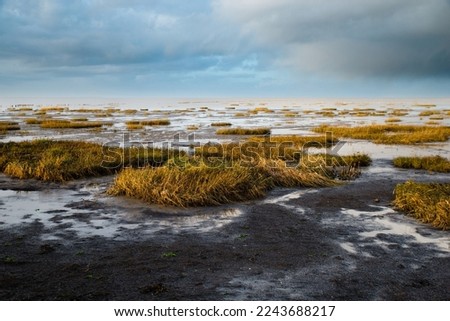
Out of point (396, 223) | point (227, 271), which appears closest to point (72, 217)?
point (227, 271)

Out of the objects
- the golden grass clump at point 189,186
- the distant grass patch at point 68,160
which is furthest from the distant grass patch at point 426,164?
the distant grass patch at point 68,160

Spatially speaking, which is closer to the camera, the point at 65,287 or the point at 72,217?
the point at 65,287

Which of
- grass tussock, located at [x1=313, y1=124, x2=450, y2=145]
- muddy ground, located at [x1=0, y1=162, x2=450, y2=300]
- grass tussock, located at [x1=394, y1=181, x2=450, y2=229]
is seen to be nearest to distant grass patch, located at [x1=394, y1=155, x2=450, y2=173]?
grass tussock, located at [x1=394, y1=181, x2=450, y2=229]

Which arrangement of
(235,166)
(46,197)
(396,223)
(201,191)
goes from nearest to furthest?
(396,223) < (201,191) < (46,197) < (235,166)

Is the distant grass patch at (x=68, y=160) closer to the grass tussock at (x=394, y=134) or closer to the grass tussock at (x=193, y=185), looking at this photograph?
the grass tussock at (x=193, y=185)

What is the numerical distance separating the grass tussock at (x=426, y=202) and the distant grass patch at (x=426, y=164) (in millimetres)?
7280

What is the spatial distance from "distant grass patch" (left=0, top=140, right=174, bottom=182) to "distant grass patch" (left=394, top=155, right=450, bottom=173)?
1280 cm

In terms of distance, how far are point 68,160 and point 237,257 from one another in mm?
13953

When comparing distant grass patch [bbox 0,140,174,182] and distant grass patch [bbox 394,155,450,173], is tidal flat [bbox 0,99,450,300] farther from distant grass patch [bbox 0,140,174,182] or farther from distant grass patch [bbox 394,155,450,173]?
distant grass patch [bbox 394,155,450,173]

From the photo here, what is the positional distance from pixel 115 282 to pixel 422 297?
614 centimetres

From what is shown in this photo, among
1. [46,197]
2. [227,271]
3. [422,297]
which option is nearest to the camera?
[422,297]

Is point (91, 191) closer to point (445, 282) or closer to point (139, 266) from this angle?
point (139, 266)

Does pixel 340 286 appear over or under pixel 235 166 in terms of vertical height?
under

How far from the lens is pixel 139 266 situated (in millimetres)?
10055
